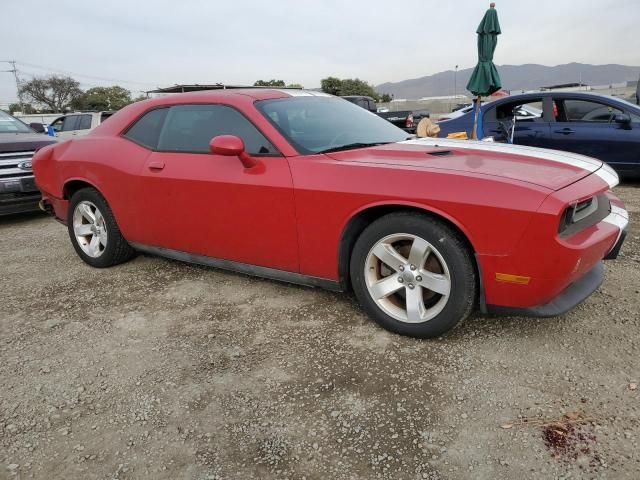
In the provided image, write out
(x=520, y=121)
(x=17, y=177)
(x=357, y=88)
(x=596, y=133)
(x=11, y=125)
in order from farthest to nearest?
(x=357, y=88), (x=11, y=125), (x=520, y=121), (x=596, y=133), (x=17, y=177)

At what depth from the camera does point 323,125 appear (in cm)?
326

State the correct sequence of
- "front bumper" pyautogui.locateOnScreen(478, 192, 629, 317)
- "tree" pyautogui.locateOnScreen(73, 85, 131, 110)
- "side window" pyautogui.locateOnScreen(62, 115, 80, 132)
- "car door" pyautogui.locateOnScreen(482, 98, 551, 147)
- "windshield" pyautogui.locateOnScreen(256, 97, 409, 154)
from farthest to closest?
"tree" pyautogui.locateOnScreen(73, 85, 131, 110) → "side window" pyautogui.locateOnScreen(62, 115, 80, 132) → "car door" pyautogui.locateOnScreen(482, 98, 551, 147) → "windshield" pyautogui.locateOnScreen(256, 97, 409, 154) → "front bumper" pyautogui.locateOnScreen(478, 192, 629, 317)

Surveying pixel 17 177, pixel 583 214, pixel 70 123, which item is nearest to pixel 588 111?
pixel 583 214

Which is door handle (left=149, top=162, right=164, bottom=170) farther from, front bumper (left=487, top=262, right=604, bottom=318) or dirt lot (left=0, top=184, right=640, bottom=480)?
front bumper (left=487, top=262, right=604, bottom=318)

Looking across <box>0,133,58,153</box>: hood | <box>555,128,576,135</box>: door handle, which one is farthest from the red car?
<box>555,128,576,135</box>: door handle

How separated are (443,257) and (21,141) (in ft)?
20.0

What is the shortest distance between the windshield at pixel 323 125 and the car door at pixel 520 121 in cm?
378

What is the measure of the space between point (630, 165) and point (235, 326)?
5.90m

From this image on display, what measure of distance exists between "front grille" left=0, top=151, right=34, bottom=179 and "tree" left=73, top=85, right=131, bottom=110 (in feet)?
211

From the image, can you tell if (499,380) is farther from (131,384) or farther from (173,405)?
(131,384)

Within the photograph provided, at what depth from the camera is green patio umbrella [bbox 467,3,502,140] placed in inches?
268

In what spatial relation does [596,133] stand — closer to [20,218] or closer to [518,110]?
[518,110]

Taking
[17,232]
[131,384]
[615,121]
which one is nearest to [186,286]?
[131,384]

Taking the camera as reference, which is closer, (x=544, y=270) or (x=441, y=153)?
(x=544, y=270)
